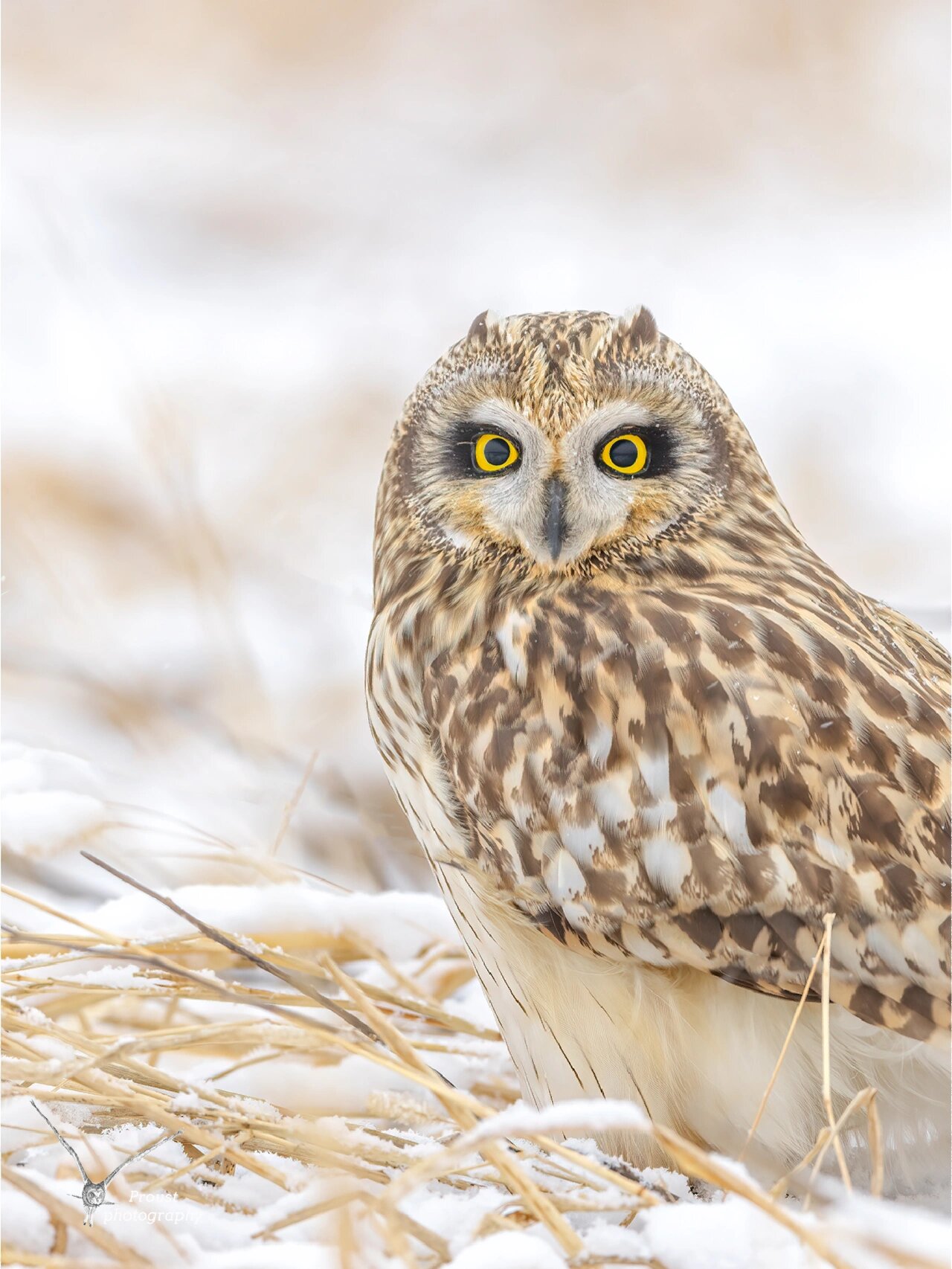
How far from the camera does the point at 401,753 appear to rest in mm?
1150

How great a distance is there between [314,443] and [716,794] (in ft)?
5.37

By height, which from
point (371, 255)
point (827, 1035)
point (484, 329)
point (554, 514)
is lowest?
point (827, 1035)

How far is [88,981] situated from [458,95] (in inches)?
104

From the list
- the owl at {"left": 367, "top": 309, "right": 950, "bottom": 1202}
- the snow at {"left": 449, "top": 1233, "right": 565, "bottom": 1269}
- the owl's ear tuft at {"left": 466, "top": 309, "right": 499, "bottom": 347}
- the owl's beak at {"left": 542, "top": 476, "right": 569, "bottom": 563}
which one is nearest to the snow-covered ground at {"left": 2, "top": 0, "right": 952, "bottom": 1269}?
the snow at {"left": 449, "top": 1233, "right": 565, "bottom": 1269}

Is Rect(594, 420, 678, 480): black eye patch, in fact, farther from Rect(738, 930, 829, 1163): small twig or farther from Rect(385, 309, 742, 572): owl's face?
Rect(738, 930, 829, 1163): small twig

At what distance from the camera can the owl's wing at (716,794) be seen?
0.93 meters

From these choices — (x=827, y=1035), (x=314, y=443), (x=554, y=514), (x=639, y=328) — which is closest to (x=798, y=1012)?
(x=827, y=1035)

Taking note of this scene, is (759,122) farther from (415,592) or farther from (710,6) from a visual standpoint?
(415,592)

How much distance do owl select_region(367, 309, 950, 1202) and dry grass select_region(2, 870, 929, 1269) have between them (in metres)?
0.11

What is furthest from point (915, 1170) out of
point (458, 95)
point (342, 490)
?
point (458, 95)

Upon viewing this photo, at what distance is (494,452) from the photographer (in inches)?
45.1

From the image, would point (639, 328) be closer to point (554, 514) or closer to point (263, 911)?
point (554, 514)

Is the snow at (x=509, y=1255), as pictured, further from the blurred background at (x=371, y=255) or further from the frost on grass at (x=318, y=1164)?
the blurred background at (x=371, y=255)

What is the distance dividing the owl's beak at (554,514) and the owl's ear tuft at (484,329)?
0.17 m
